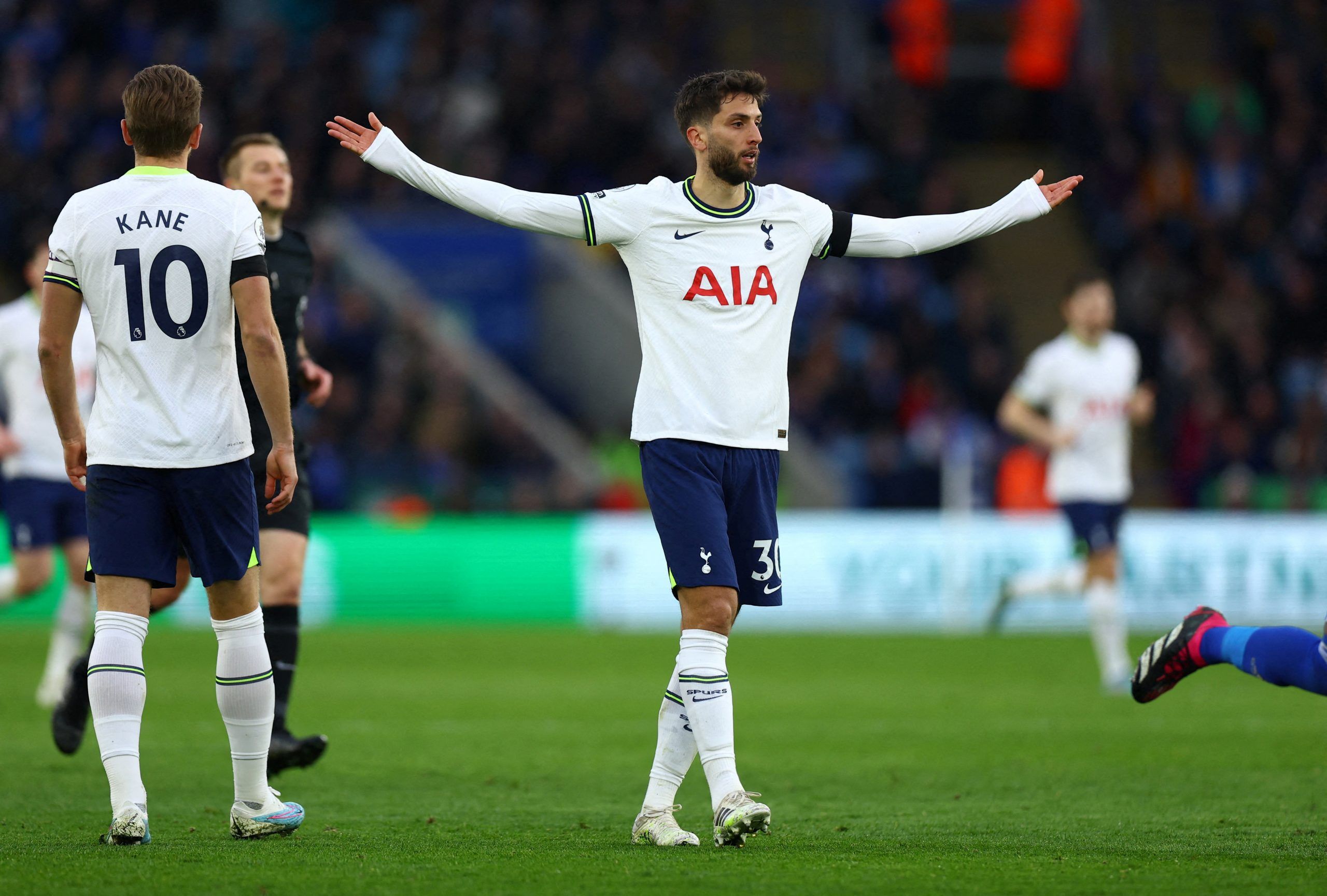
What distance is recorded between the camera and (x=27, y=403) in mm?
10086

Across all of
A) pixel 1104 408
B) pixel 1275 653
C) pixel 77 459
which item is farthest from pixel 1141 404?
pixel 77 459

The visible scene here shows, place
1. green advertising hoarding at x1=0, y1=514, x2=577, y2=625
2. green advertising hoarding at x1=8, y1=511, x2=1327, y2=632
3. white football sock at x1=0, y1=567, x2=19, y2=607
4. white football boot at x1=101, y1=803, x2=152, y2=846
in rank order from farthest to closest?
green advertising hoarding at x1=0, y1=514, x2=577, y2=625, green advertising hoarding at x1=8, y1=511, x2=1327, y2=632, white football sock at x1=0, y1=567, x2=19, y2=607, white football boot at x1=101, y1=803, x2=152, y2=846

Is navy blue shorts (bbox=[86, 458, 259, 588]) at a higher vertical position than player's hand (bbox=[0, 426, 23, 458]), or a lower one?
lower

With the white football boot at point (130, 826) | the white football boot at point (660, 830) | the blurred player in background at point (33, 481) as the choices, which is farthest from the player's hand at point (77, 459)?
the blurred player in background at point (33, 481)

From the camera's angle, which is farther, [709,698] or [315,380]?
[315,380]

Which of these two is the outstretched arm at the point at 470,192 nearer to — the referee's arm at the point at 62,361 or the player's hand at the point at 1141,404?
the referee's arm at the point at 62,361

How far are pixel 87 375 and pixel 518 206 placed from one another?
4859mm

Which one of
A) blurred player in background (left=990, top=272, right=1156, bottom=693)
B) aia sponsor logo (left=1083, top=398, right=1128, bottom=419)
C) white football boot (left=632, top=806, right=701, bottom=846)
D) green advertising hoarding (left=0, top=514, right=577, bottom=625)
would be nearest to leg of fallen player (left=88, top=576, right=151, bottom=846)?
white football boot (left=632, top=806, right=701, bottom=846)

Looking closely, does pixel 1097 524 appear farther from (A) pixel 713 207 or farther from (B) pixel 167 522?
(B) pixel 167 522

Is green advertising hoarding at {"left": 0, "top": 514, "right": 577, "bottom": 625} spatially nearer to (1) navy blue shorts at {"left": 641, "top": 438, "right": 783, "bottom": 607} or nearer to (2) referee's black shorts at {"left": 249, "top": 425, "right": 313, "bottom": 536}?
(2) referee's black shorts at {"left": 249, "top": 425, "right": 313, "bottom": 536}

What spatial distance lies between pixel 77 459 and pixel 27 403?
508 centimetres

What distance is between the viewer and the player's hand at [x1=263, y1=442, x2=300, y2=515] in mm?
5270

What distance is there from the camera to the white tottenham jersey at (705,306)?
5.59 metres

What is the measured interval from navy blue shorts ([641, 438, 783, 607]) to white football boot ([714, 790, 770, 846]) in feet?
2.16
